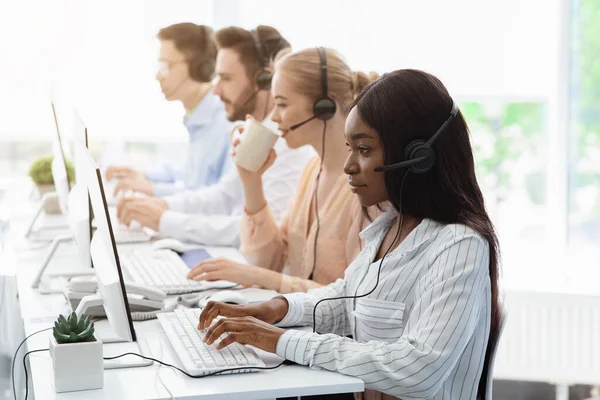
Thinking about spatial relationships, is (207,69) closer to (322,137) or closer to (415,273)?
(322,137)

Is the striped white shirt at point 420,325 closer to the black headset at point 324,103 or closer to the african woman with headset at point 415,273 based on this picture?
the african woman with headset at point 415,273

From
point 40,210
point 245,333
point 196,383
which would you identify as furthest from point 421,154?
point 40,210

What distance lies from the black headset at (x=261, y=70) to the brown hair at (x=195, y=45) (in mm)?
425

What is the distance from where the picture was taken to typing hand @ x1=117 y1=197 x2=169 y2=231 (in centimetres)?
Answer: 283

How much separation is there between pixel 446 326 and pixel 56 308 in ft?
3.05

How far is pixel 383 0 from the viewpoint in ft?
11.4

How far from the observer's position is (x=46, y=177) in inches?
124

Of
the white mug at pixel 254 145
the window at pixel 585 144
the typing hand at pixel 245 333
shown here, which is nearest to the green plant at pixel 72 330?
the typing hand at pixel 245 333

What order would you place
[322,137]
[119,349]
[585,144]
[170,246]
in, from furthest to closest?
[585,144], [170,246], [322,137], [119,349]

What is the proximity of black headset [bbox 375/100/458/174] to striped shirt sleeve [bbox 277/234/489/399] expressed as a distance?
135mm

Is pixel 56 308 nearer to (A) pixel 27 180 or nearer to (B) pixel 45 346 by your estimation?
(B) pixel 45 346

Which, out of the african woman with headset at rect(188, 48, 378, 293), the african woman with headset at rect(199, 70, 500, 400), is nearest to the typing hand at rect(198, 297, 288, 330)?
the african woman with headset at rect(199, 70, 500, 400)

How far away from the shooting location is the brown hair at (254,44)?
9.37 ft

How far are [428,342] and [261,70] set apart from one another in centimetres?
169
